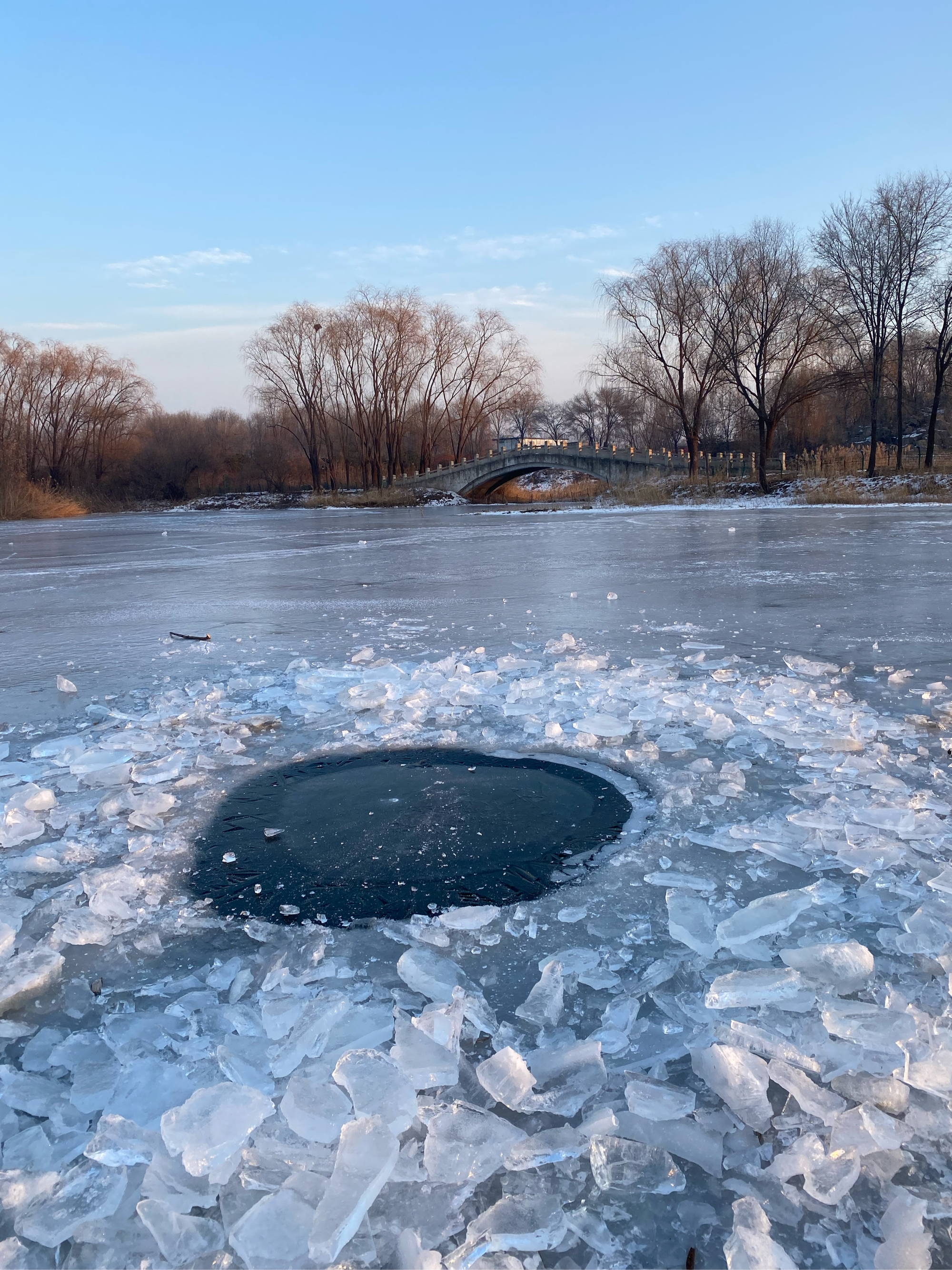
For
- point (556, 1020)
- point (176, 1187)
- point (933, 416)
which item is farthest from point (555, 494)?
Result: point (176, 1187)

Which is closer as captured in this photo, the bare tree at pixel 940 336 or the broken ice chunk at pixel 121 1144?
the broken ice chunk at pixel 121 1144

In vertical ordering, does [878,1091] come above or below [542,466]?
below

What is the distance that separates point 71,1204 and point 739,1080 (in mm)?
944

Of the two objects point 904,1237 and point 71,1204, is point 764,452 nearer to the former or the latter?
point 904,1237

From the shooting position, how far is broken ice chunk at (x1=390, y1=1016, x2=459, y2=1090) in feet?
4.10

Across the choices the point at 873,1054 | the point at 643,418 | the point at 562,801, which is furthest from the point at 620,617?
the point at 643,418

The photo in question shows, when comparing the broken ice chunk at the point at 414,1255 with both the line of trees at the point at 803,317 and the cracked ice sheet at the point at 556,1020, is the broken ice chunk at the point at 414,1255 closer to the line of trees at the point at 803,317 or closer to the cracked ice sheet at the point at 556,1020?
the cracked ice sheet at the point at 556,1020

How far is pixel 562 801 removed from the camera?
2.38m

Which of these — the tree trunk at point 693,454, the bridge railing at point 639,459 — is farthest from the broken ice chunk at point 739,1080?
the bridge railing at point 639,459

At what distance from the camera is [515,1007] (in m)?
1.45

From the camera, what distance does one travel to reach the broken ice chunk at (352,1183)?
100 centimetres

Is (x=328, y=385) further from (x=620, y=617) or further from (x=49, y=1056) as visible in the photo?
(x=49, y=1056)

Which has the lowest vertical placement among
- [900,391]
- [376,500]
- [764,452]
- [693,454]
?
[376,500]

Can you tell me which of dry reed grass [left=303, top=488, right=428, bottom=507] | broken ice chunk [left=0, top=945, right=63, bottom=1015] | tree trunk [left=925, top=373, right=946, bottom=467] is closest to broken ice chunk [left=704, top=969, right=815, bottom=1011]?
broken ice chunk [left=0, top=945, right=63, bottom=1015]
